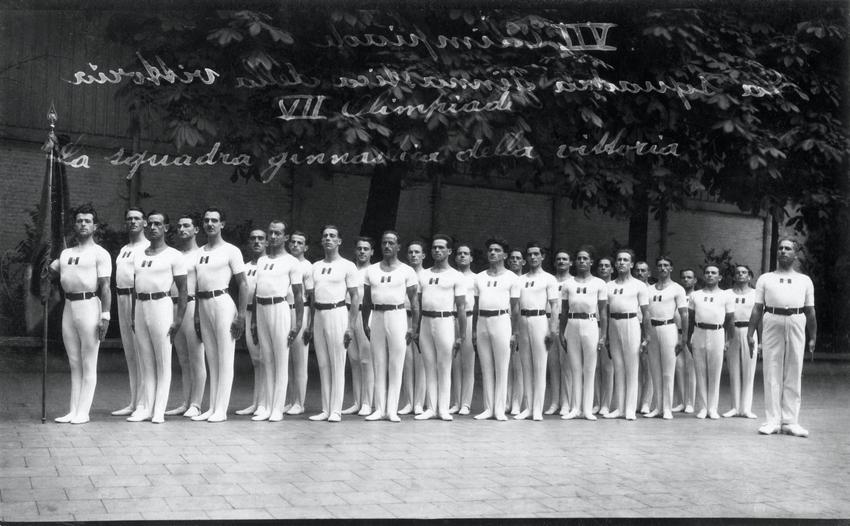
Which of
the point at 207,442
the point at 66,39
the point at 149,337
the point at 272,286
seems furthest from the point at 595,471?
the point at 66,39

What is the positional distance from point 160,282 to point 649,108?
226 inches

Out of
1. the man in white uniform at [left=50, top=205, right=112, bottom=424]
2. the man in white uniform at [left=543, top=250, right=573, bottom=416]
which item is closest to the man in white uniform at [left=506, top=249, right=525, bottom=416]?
the man in white uniform at [left=543, top=250, right=573, bottom=416]

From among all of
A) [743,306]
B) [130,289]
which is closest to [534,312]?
[743,306]

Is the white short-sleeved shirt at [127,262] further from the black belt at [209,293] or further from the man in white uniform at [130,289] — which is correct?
the black belt at [209,293]

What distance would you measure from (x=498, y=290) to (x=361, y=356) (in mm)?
1720

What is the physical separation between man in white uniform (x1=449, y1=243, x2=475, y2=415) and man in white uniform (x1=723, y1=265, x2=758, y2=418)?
11.0ft

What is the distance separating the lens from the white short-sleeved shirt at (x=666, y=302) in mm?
11867

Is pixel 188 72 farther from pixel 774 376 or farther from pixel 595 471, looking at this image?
pixel 774 376

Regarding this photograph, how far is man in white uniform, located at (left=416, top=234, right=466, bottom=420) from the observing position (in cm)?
1086

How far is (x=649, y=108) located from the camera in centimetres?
1118

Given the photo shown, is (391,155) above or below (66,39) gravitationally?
below

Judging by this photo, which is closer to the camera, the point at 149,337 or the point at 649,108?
the point at 149,337

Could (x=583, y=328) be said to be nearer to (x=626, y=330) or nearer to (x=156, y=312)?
(x=626, y=330)

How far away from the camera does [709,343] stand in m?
12.0
